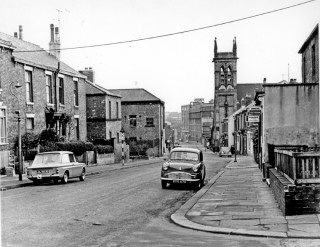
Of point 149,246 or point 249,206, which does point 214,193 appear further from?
point 149,246

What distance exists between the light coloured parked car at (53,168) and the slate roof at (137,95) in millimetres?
43115

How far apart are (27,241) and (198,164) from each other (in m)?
12.1

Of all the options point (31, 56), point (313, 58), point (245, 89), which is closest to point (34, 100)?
point (31, 56)

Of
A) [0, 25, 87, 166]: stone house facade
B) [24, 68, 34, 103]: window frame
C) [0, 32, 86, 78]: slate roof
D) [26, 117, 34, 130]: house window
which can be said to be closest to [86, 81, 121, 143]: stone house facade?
[0, 25, 87, 166]: stone house facade

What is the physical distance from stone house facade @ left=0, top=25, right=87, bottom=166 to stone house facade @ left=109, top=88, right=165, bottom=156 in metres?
24.3

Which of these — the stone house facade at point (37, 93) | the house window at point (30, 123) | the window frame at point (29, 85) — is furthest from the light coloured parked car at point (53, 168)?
the window frame at point (29, 85)

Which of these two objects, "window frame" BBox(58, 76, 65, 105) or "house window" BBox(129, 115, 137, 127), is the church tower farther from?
"window frame" BBox(58, 76, 65, 105)

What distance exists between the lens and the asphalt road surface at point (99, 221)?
8.80m

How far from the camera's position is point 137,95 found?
221 feet

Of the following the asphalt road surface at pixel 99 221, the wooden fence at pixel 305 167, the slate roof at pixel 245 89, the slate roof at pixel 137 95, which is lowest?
the asphalt road surface at pixel 99 221

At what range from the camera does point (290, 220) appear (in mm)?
10477

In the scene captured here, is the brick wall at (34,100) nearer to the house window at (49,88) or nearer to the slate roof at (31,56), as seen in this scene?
the slate roof at (31,56)

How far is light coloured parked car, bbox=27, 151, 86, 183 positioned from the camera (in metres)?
20.9

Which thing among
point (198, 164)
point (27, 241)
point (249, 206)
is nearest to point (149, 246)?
point (27, 241)
